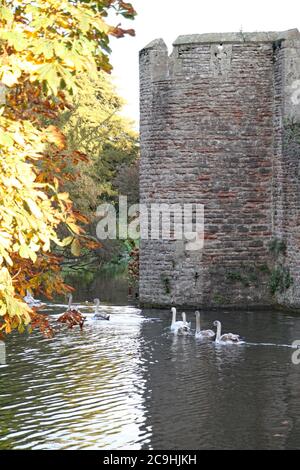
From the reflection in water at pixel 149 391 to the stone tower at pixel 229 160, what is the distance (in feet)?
10.0

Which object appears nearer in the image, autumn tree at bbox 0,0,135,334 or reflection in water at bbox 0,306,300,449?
autumn tree at bbox 0,0,135,334

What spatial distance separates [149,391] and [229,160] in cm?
1028

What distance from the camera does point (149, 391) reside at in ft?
46.4

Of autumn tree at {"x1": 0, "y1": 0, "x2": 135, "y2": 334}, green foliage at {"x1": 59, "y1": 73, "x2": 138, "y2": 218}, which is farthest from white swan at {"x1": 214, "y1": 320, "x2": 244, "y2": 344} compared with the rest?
green foliage at {"x1": 59, "y1": 73, "x2": 138, "y2": 218}

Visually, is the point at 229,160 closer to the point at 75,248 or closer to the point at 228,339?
the point at 228,339

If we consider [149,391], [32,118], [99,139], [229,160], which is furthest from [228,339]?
[99,139]

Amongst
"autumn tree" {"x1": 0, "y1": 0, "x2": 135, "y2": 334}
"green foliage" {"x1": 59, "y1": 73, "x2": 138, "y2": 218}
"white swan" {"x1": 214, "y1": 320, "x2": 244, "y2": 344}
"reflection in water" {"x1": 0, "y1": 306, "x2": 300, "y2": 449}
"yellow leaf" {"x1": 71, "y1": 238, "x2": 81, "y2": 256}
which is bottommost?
"reflection in water" {"x1": 0, "y1": 306, "x2": 300, "y2": 449}

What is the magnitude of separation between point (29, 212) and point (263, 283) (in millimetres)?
17226

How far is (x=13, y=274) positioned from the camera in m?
8.20

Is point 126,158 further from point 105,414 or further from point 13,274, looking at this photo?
point 13,274

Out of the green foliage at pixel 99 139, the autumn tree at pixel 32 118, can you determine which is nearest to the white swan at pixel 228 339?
the autumn tree at pixel 32 118

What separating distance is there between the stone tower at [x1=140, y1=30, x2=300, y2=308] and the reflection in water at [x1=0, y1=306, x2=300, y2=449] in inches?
120

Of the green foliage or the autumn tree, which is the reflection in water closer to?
the autumn tree

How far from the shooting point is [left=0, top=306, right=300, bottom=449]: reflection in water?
453 inches
